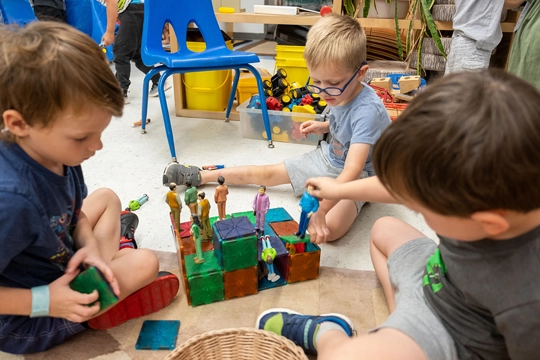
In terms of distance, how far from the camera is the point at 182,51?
1.80 meters

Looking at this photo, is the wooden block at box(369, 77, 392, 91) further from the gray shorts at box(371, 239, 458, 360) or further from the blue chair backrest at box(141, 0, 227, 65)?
the gray shorts at box(371, 239, 458, 360)

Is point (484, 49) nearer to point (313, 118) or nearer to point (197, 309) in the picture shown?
point (313, 118)

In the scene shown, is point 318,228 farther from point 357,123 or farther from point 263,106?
point 263,106

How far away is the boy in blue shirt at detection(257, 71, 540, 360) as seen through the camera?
0.46 meters

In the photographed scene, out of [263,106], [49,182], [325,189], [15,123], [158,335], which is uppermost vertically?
[15,123]

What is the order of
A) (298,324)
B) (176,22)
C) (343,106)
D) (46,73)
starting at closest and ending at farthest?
(46,73) → (298,324) → (343,106) → (176,22)

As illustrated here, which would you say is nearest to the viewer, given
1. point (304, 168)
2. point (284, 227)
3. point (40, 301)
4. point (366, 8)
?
point (40, 301)

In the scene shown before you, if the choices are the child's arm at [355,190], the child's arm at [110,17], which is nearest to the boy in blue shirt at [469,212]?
the child's arm at [355,190]

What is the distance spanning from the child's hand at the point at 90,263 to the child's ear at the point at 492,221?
609mm

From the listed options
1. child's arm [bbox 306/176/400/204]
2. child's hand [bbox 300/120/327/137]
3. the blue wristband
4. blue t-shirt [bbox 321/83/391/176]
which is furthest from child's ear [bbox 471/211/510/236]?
child's hand [bbox 300/120/327/137]

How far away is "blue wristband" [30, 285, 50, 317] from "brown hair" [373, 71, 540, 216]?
2.06 ft

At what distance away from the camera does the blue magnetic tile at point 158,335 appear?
830 mm

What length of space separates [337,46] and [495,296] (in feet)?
2.47

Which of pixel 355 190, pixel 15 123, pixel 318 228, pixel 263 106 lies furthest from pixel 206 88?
pixel 15 123
